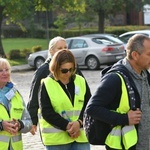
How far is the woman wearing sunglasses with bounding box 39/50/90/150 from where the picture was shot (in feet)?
18.2

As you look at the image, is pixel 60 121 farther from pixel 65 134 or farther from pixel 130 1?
pixel 130 1

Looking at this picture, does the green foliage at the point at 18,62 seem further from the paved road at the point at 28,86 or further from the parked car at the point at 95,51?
the parked car at the point at 95,51

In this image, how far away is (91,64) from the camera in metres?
24.7

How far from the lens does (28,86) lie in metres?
19.2

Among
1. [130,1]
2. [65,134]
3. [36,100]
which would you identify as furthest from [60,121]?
[130,1]

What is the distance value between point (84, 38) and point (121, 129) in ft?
67.3

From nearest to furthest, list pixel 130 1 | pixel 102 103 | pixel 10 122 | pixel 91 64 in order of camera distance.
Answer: pixel 102 103
pixel 10 122
pixel 91 64
pixel 130 1

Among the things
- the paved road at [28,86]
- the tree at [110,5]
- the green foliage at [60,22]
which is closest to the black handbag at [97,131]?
the paved road at [28,86]

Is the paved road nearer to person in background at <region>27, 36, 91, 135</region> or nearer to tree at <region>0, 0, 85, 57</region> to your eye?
person in background at <region>27, 36, 91, 135</region>

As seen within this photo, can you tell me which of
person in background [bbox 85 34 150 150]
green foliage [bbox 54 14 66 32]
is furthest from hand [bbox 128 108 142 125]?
green foliage [bbox 54 14 66 32]

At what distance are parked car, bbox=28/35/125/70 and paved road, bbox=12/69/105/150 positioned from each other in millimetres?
551

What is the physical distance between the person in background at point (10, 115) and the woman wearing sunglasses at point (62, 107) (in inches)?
9.3

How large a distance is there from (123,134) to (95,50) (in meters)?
20.0

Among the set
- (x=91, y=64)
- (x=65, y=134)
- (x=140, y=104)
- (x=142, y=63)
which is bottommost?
(x=91, y=64)
